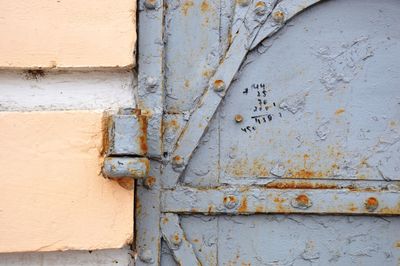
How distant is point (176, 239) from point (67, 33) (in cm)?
57

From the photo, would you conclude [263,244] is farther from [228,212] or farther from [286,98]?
[286,98]

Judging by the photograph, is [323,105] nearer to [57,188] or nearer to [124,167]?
[124,167]

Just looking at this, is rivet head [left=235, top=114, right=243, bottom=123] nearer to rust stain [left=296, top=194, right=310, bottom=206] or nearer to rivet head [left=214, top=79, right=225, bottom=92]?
rivet head [left=214, top=79, right=225, bottom=92]

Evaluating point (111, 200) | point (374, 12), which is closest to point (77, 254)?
point (111, 200)

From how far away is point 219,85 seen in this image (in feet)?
4.57

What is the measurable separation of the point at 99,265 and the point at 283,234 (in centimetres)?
48

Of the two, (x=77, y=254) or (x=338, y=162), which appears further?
(x=338, y=162)

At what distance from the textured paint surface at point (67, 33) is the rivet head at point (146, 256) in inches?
18.3

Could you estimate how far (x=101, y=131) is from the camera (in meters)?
1.23

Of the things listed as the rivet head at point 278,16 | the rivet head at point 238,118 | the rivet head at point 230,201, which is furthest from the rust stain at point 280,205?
the rivet head at point 278,16

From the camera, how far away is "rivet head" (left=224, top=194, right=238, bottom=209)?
1397 mm

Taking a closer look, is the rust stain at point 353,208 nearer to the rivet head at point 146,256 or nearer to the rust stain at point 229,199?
the rust stain at point 229,199

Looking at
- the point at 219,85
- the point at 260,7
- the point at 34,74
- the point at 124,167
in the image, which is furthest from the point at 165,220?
the point at 260,7

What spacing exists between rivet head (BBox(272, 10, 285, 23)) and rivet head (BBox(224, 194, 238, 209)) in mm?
462
